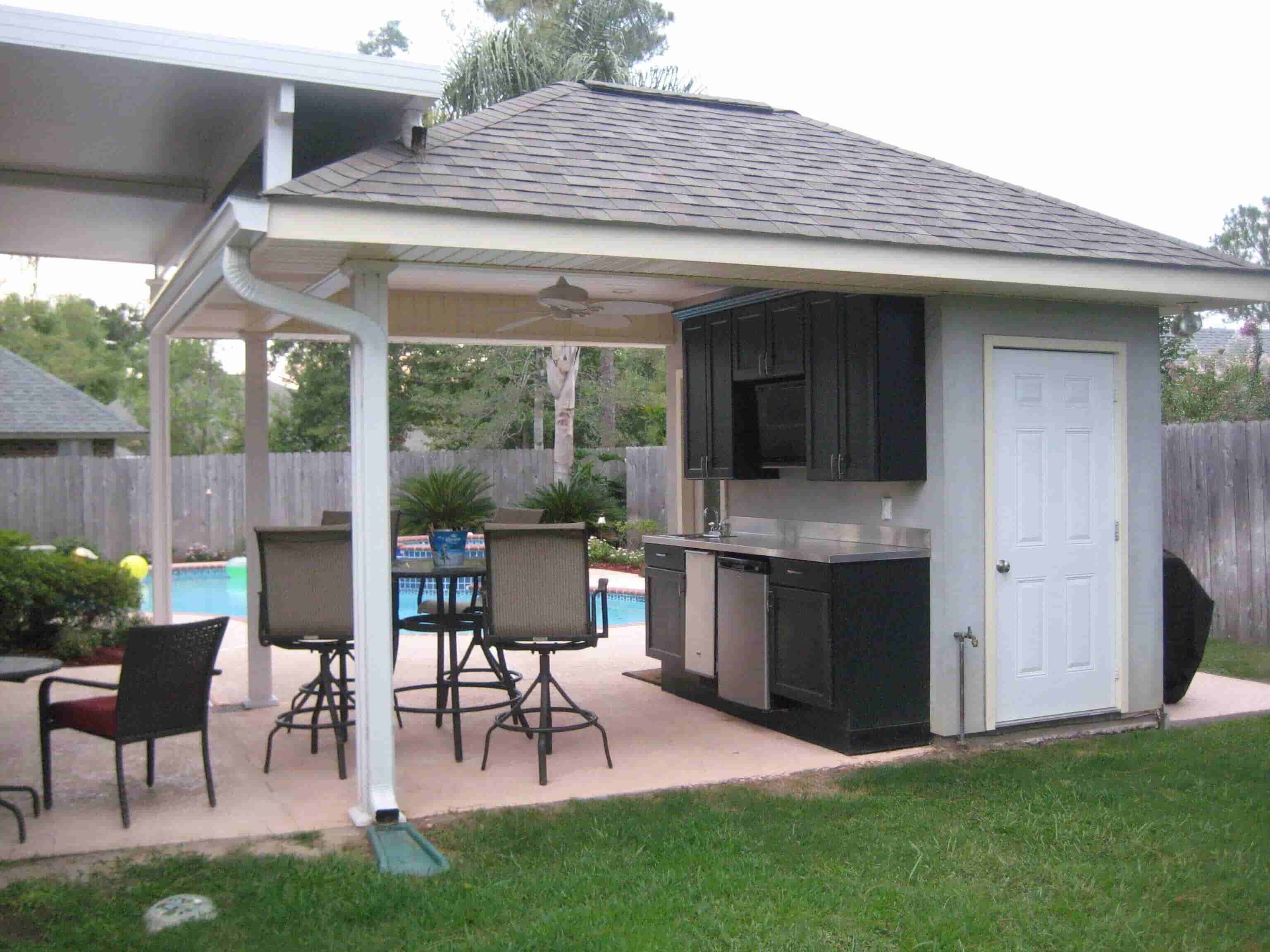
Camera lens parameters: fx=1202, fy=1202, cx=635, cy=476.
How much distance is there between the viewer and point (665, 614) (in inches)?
283

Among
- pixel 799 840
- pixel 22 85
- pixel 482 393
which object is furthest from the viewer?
pixel 482 393

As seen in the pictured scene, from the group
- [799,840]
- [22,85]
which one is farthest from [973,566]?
[22,85]

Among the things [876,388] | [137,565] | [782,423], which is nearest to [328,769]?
[782,423]

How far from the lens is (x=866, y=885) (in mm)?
3936

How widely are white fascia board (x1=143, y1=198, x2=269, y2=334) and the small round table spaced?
66.9 inches

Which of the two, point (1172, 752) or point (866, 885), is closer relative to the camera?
Result: point (866, 885)

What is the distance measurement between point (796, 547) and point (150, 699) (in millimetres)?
3202

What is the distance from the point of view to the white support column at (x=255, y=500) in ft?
23.4

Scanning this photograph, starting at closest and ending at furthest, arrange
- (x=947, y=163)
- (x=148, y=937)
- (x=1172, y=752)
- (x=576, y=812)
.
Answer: (x=148, y=937), (x=576, y=812), (x=1172, y=752), (x=947, y=163)

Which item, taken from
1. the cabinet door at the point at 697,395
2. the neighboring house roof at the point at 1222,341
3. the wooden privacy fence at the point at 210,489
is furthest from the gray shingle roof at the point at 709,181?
the neighboring house roof at the point at 1222,341

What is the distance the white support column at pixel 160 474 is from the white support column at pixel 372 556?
3307mm

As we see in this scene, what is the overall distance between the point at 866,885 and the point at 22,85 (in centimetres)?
470

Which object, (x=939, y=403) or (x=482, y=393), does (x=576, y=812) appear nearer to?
(x=939, y=403)

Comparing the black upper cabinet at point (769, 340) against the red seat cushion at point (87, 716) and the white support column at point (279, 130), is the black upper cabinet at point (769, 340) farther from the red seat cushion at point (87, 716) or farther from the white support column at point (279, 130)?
the red seat cushion at point (87, 716)
